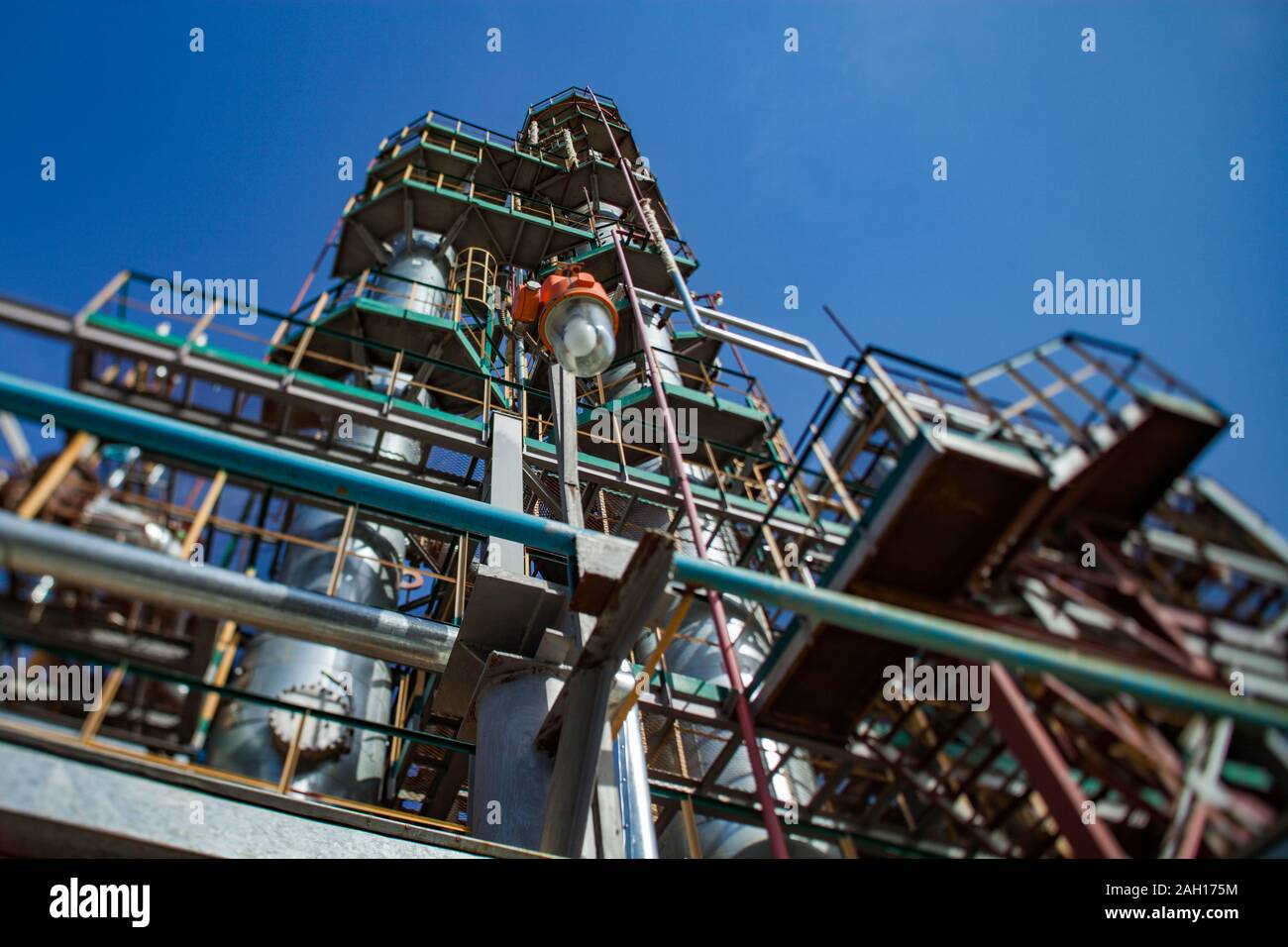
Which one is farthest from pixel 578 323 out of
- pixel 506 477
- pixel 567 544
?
pixel 506 477

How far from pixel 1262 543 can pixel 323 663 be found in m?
10.9

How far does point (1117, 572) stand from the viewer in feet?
16.5

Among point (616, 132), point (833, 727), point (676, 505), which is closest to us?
point (833, 727)

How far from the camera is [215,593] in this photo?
195 inches

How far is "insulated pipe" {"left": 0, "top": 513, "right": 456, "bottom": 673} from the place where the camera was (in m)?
3.70

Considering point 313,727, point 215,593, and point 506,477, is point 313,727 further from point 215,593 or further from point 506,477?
point 215,593

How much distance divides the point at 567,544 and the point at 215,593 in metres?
2.33

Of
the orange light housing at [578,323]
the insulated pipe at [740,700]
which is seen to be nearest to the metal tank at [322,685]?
the insulated pipe at [740,700]

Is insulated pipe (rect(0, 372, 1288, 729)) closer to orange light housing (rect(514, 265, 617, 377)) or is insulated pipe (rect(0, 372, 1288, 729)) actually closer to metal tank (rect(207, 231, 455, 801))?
orange light housing (rect(514, 265, 617, 377))

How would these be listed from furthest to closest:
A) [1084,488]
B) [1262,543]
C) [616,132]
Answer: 1. [616,132]
2. [1084,488]
3. [1262,543]

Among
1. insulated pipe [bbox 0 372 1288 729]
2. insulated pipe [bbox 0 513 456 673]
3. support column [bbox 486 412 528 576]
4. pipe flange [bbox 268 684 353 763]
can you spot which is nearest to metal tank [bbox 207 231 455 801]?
pipe flange [bbox 268 684 353 763]
